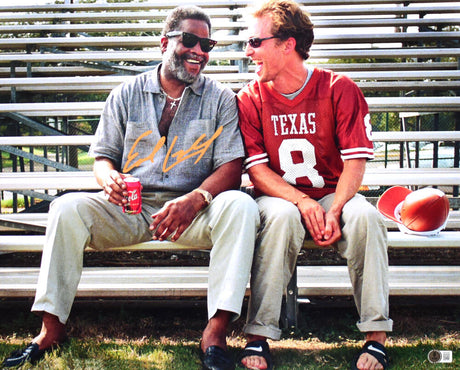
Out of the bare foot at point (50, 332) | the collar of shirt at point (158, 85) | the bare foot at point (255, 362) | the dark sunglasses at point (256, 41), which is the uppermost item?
the dark sunglasses at point (256, 41)

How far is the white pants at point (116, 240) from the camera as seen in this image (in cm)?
191

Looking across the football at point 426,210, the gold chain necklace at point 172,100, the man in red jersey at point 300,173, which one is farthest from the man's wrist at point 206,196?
the football at point 426,210

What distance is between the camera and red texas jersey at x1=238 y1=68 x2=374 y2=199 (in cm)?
218

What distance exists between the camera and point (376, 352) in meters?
1.91

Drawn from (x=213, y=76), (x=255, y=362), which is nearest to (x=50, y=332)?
(x=255, y=362)

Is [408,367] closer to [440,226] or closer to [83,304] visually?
[440,226]

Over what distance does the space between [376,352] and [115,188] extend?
3.64 feet

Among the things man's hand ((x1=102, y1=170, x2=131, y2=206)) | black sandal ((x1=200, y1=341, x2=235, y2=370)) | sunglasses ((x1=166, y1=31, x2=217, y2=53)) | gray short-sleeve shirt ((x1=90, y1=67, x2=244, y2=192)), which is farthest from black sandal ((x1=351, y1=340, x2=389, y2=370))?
sunglasses ((x1=166, y1=31, x2=217, y2=53))

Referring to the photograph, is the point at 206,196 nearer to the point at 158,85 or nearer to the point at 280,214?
the point at 280,214

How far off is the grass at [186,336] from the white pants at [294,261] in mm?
177

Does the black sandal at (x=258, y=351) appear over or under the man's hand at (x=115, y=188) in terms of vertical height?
under

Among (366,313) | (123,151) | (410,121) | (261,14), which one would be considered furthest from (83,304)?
(410,121)

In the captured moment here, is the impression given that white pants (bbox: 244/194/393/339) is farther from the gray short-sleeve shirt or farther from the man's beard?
the man's beard

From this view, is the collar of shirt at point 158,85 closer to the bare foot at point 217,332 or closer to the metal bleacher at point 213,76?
the metal bleacher at point 213,76
